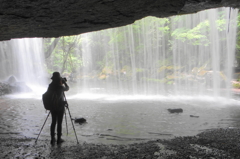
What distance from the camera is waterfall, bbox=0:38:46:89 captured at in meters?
26.4

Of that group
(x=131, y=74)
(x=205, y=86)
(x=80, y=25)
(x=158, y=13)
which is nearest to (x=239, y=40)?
(x=205, y=86)

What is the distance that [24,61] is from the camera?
28.8 metres

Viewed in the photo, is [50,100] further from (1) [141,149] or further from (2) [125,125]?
(2) [125,125]

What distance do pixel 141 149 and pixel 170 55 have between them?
97.0ft

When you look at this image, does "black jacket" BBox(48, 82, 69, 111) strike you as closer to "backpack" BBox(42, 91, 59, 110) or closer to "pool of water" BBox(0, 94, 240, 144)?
"backpack" BBox(42, 91, 59, 110)

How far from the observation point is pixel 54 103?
497cm

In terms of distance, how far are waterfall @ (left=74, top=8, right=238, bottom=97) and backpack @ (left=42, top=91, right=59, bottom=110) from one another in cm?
1541

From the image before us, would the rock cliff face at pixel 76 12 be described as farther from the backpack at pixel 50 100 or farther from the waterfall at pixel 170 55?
the waterfall at pixel 170 55

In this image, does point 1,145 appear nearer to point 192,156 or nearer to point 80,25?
point 80,25

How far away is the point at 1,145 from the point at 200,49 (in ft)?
93.0

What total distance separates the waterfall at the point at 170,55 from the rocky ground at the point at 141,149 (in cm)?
1514

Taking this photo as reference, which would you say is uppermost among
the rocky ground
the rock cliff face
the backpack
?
the rock cliff face

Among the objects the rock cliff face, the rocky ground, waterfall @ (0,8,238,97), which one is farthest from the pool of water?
waterfall @ (0,8,238,97)

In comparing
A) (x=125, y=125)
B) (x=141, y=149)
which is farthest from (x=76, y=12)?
(x=125, y=125)
